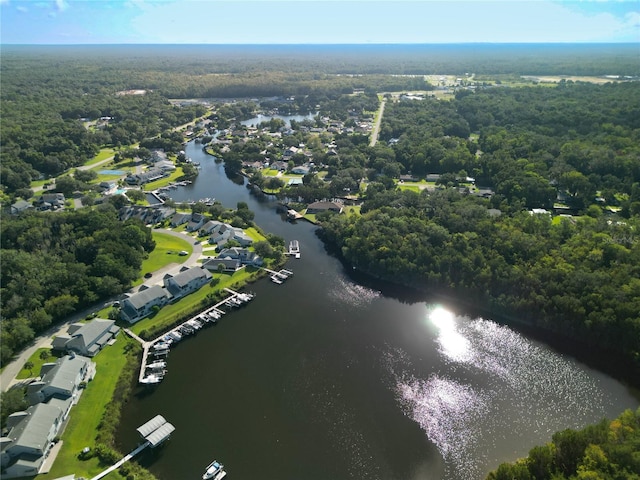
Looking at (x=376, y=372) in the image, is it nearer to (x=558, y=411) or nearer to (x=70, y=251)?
(x=558, y=411)

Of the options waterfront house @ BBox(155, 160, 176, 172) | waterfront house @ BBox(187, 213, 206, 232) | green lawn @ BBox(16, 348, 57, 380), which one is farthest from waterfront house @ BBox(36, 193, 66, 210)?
green lawn @ BBox(16, 348, 57, 380)

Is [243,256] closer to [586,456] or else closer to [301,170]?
[301,170]

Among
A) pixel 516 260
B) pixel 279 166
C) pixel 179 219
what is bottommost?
pixel 279 166

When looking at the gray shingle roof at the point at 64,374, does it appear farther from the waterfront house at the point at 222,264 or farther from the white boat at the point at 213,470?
the waterfront house at the point at 222,264

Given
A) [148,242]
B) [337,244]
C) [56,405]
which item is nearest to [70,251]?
[148,242]

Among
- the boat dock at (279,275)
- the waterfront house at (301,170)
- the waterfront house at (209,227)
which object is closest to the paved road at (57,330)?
the waterfront house at (209,227)

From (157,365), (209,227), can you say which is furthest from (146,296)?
(209,227)

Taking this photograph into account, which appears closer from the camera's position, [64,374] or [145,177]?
[64,374]
